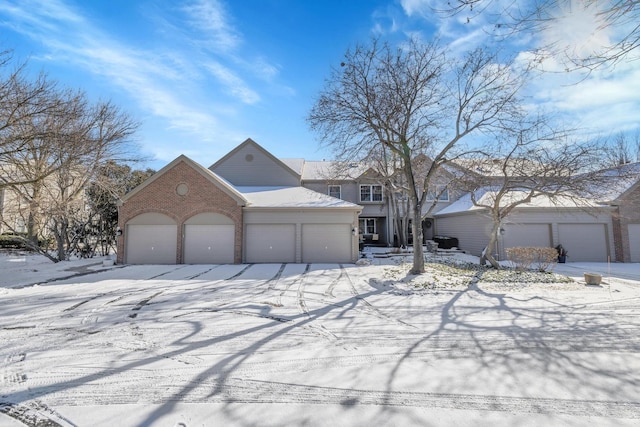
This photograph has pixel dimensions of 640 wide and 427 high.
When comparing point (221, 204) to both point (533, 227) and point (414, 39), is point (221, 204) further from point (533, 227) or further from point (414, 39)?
point (533, 227)

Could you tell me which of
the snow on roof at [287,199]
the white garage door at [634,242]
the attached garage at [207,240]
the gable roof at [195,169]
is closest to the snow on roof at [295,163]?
the snow on roof at [287,199]

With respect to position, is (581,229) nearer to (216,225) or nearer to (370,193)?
(370,193)

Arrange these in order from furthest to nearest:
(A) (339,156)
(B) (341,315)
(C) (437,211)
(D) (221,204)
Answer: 1. (C) (437,211)
2. (D) (221,204)
3. (A) (339,156)
4. (B) (341,315)

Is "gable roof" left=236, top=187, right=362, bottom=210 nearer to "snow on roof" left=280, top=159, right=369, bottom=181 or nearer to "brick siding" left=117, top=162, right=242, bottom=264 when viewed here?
"brick siding" left=117, top=162, right=242, bottom=264

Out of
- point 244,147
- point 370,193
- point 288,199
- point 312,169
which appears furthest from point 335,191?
point 288,199

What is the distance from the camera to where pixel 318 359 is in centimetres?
407

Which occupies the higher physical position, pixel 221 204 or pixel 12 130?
pixel 12 130

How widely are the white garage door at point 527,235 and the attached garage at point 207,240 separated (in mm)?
14813

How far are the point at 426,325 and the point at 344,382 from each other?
107 inches

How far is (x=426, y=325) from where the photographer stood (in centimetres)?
556

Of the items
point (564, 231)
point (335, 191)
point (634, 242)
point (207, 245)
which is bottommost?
point (634, 242)

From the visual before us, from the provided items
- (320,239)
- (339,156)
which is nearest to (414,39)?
(339,156)

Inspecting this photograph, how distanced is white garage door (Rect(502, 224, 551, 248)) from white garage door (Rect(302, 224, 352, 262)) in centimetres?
869

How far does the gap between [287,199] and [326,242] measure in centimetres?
331
